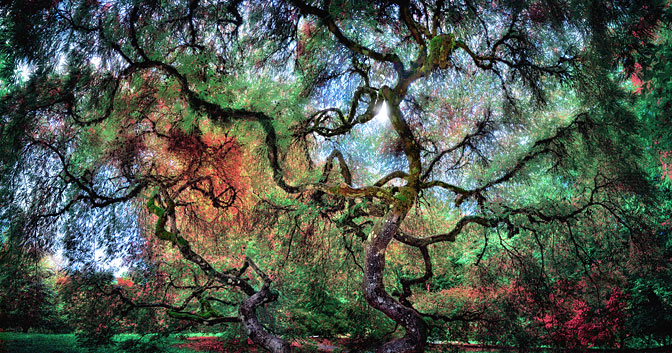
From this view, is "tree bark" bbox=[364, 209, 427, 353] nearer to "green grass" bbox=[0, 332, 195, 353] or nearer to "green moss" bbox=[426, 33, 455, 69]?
"green moss" bbox=[426, 33, 455, 69]

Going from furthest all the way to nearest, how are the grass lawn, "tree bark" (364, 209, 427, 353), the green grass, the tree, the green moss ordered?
the green grass < the grass lawn < the green moss < the tree < "tree bark" (364, 209, 427, 353)

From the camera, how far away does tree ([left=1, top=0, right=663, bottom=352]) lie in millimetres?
3855

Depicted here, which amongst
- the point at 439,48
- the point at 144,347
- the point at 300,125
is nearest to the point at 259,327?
the point at 300,125

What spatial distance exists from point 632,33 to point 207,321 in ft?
15.5

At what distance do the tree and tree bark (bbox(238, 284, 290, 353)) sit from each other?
0.02 meters

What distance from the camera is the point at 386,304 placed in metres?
3.48

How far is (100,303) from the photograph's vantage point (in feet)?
17.7

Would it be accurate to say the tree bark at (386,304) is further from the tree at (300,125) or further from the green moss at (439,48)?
the green moss at (439,48)

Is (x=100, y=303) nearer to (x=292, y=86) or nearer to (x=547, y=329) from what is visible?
(x=292, y=86)

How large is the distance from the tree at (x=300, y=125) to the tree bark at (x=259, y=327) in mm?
19

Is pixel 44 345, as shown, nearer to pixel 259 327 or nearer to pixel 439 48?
pixel 259 327

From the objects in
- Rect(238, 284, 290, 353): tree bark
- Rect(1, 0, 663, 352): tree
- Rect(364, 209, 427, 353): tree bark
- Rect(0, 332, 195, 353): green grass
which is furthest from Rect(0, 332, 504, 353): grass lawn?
Rect(364, 209, 427, 353): tree bark

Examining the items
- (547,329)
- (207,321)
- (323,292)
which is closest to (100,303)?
(207,321)

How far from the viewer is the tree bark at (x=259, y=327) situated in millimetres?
3939
